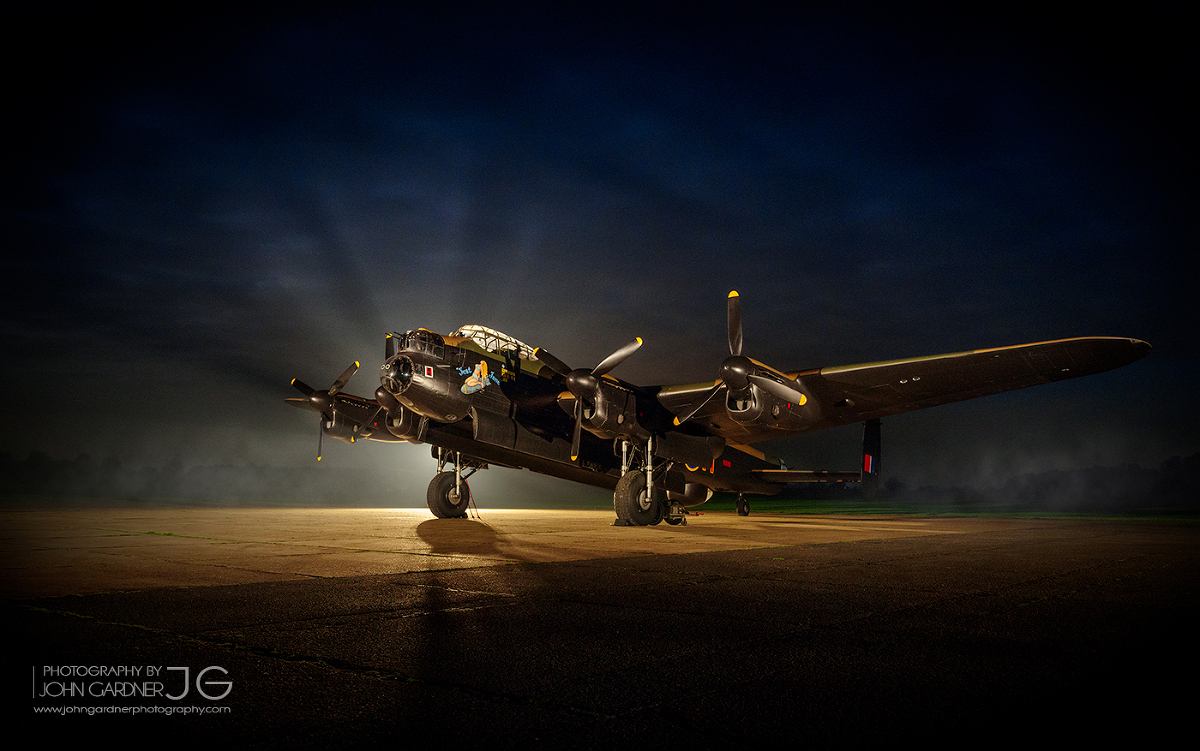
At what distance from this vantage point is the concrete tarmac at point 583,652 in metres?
2.88

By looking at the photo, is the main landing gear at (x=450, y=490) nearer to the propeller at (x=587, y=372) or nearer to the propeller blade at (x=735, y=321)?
the propeller at (x=587, y=372)

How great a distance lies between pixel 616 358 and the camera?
17094 mm

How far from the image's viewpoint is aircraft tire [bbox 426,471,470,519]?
2047 cm

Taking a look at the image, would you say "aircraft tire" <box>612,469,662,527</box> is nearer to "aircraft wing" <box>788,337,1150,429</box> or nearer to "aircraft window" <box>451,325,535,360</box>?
"aircraft window" <box>451,325,535,360</box>

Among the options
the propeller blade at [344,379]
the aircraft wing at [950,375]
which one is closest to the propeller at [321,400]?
the propeller blade at [344,379]

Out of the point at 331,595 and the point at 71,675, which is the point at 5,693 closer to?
the point at 71,675

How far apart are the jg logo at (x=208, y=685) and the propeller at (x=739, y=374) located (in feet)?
44.8

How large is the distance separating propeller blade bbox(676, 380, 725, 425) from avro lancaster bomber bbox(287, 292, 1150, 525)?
4cm

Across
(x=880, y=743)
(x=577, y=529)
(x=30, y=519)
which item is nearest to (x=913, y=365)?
(x=577, y=529)

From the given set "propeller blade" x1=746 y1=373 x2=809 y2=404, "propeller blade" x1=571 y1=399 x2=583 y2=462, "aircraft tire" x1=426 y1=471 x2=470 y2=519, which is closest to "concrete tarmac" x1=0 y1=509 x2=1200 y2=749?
"propeller blade" x1=746 y1=373 x2=809 y2=404

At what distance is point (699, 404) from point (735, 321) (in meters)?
3.01

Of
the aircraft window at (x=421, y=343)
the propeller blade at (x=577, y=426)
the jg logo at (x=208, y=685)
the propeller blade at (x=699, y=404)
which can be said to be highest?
the aircraft window at (x=421, y=343)

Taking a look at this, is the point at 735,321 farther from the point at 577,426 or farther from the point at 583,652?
the point at 583,652

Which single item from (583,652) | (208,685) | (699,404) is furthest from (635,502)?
(208,685)
